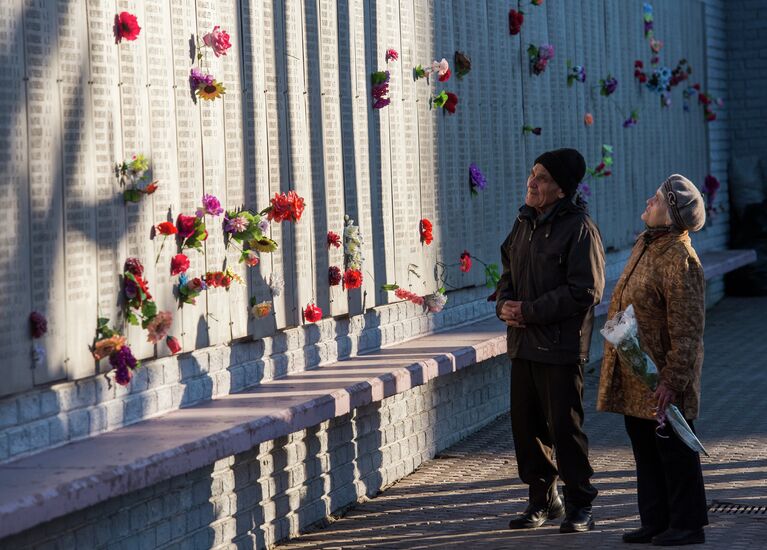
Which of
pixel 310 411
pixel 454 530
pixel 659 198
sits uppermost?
pixel 659 198

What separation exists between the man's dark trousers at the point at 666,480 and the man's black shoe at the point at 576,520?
258 millimetres

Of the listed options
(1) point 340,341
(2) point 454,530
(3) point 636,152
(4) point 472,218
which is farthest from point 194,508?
(3) point 636,152

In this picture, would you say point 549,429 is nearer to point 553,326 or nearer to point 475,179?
point 553,326

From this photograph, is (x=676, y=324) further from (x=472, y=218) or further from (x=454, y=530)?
(x=472, y=218)

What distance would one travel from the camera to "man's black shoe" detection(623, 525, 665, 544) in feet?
20.7

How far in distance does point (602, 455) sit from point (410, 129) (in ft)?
7.35

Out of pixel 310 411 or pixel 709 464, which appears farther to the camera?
pixel 709 464

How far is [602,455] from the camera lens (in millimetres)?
8453

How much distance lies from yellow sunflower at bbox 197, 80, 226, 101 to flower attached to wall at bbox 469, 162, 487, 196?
362 centimetres

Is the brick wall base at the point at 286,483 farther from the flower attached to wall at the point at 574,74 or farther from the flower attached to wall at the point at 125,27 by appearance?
the flower attached to wall at the point at 574,74

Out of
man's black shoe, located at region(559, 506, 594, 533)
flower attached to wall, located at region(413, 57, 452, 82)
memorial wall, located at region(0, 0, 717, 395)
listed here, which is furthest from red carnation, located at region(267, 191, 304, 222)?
flower attached to wall, located at region(413, 57, 452, 82)

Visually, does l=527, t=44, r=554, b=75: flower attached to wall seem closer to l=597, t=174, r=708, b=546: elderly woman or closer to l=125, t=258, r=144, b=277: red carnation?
l=597, t=174, r=708, b=546: elderly woman

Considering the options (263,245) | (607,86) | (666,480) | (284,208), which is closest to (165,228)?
(263,245)

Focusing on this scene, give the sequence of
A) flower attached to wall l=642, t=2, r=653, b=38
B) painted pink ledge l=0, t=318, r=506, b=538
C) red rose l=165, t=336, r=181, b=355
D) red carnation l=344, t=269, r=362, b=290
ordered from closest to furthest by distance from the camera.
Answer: painted pink ledge l=0, t=318, r=506, b=538, red rose l=165, t=336, r=181, b=355, red carnation l=344, t=269, r=362, b=290, flower attached to wall l=642, t=2, r=653, b=38
